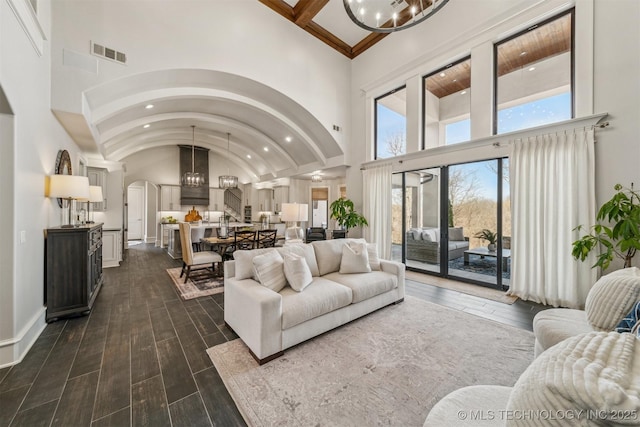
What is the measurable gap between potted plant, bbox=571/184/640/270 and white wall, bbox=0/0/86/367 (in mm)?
A: 6121

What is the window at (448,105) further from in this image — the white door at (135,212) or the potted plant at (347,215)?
the white door at (135,212)

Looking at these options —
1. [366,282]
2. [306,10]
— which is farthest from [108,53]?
[366,282]

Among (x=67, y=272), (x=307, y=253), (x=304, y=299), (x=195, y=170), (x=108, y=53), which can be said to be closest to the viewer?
(x=304, y=299)

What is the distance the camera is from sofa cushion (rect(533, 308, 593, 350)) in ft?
5.58

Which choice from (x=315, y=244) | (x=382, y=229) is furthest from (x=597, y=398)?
(x=382, y=229)

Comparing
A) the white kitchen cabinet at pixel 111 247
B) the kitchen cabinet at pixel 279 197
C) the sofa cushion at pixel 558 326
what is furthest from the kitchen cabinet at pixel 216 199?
the sofa cushion at pixel 558 326

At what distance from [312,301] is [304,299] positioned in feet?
0.29

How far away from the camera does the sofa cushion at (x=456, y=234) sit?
4754mm

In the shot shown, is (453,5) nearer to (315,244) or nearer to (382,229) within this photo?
(382,229)

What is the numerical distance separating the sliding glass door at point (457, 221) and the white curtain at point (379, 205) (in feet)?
0.76

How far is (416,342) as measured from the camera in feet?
8.13

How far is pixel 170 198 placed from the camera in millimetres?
10188

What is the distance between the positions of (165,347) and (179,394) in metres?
0.78

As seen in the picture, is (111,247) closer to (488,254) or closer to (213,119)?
(213,119)
